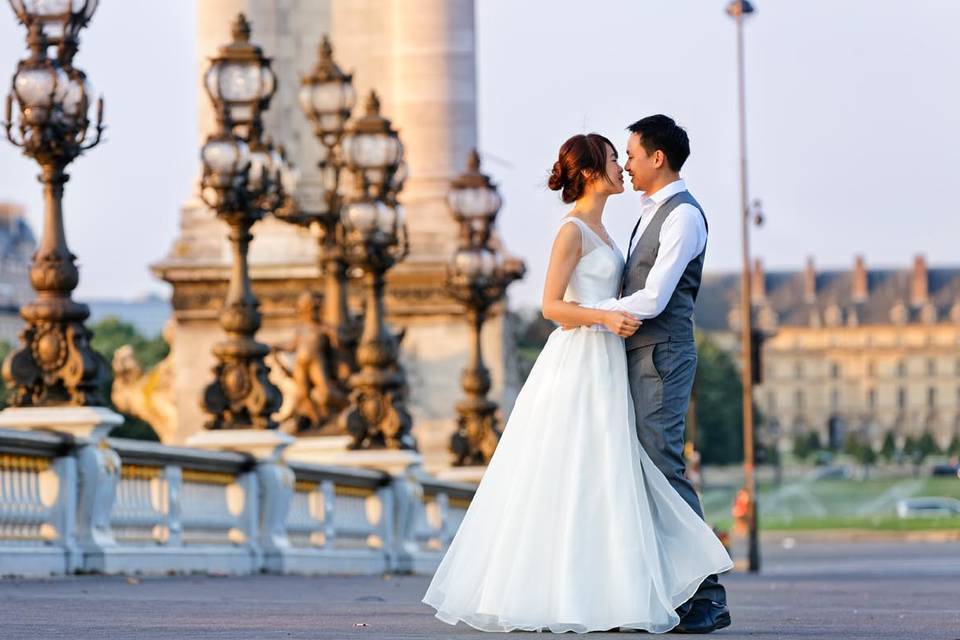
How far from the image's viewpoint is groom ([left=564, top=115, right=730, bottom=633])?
36.8 ft

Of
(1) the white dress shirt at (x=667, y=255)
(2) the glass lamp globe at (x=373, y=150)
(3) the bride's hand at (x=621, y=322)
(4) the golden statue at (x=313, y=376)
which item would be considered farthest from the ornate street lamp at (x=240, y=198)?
(3) the bride's hand at (x=621, y=322)

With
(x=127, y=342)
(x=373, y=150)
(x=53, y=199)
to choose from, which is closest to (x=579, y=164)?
(x=53, y=199)

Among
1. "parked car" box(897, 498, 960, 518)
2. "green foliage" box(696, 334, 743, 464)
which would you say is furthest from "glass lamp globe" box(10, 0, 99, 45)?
"green foliage" box(696, 334, 743, 464)

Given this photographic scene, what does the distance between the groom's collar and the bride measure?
0.14m

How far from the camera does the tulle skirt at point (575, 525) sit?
11008 mm

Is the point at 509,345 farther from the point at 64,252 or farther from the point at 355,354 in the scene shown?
the point at 64,252

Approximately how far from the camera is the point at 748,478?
180ft

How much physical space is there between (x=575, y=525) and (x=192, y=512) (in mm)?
10748

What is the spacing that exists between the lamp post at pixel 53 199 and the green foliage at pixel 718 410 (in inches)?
5751

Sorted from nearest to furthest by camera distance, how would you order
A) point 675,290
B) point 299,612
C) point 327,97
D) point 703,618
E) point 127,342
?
point 703,618
point 675,290
point 299,612
point 327,97
point 127,342

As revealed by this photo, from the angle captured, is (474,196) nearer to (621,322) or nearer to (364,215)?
(364,215)

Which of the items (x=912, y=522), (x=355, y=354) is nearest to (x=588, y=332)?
(x=355, y=354)

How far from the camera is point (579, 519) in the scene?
11.2 m

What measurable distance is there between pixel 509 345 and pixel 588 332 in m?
31.7
